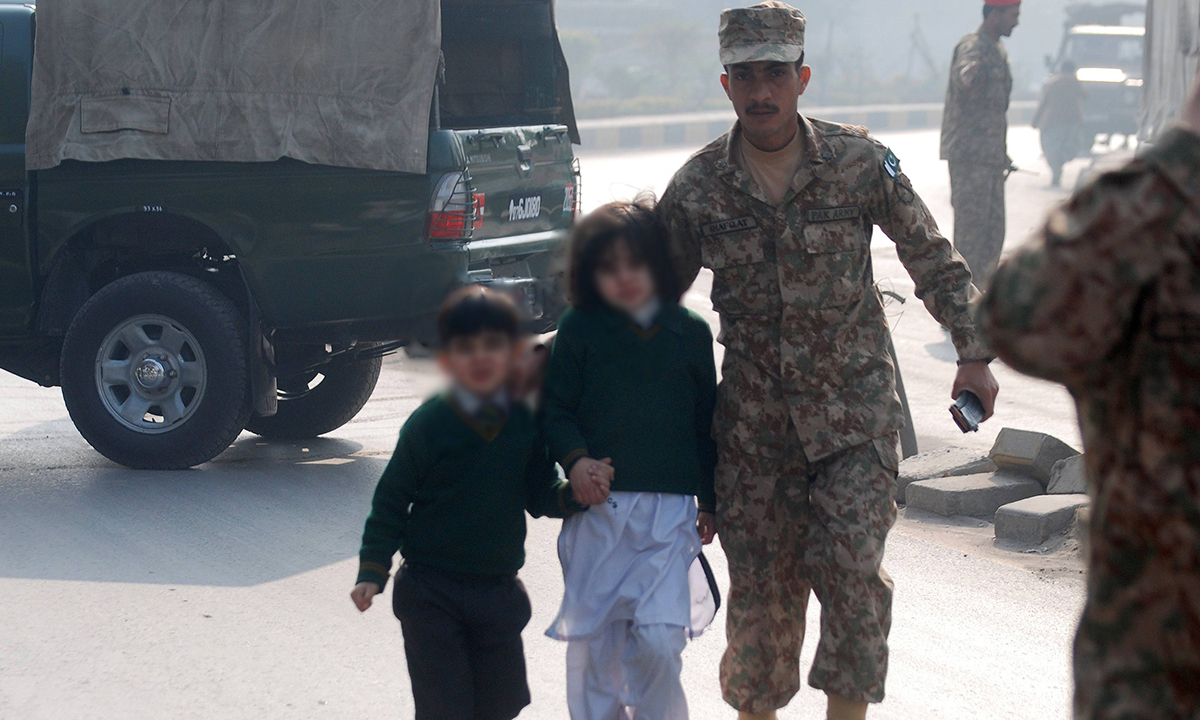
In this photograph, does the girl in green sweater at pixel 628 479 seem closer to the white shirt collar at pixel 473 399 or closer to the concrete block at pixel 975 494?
the white shirt collar at pixel 473 399

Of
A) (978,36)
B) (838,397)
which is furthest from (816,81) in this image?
(838,397)

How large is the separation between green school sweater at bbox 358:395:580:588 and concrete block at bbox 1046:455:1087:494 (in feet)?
12.2

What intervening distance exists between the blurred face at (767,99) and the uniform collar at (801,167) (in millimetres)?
47

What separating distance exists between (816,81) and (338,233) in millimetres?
46778

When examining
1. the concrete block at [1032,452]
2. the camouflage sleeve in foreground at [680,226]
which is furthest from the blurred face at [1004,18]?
the camouflage sleeve in foreground at [680,226]

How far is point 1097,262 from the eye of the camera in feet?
5.66

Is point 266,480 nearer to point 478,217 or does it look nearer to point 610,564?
point 478,217

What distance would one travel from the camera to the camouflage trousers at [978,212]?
10.5m

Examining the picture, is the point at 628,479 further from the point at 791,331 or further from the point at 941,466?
the point at 941,466

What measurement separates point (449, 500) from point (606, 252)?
602 mm

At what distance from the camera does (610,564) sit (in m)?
3.08

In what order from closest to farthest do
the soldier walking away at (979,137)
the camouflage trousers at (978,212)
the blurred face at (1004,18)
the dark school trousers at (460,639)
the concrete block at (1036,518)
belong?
the dark school trousers at (460,639) → the concrete block at (1036,518) → the blurred face at (1004,18) → the soldier walking away at (979,137) → the camouflage trousers at (978,212)

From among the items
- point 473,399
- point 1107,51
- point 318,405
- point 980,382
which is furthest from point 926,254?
point 1107,51

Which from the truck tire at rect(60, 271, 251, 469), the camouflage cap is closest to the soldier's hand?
the camouflage cap
